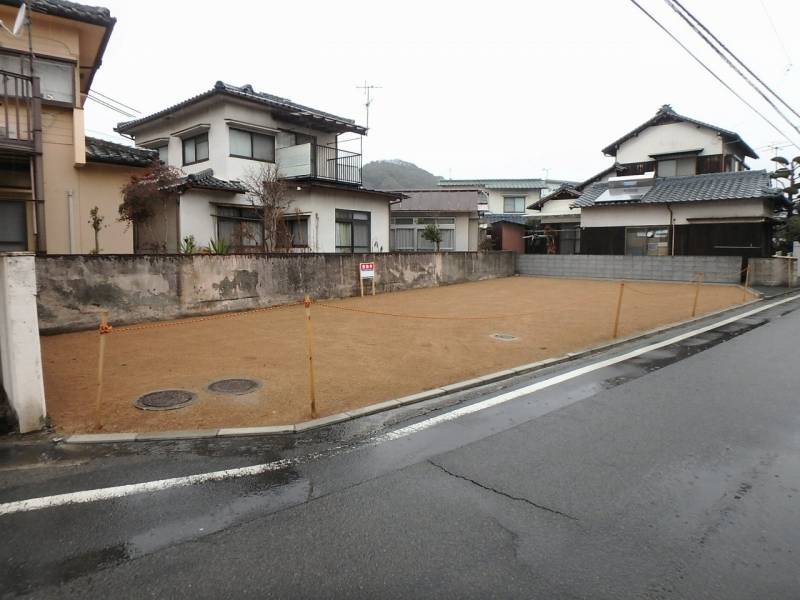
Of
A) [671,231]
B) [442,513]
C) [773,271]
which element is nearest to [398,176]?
[671,231]

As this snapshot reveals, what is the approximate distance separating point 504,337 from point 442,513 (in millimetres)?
6583

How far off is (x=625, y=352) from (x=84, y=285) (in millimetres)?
10571

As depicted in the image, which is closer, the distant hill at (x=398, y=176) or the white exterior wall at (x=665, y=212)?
the white exterior wall at (x=665, y=212)

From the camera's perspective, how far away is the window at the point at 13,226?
12047 mm

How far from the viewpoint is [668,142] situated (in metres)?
28.1

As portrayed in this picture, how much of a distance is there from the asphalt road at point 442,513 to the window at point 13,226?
399 inches

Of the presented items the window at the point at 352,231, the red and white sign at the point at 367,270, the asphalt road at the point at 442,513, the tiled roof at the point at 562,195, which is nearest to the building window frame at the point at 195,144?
the window at the point at 352,231

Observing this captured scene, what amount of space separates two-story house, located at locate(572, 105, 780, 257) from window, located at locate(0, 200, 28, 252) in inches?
986

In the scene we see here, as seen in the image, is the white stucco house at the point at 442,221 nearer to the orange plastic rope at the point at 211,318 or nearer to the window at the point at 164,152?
the window at the point at 164,152

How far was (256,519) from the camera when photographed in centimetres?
329

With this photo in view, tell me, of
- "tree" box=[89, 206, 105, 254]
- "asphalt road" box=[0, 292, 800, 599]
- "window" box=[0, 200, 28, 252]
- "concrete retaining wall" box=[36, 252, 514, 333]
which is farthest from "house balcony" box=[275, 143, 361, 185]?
"asphalt road" box=[0, 292, 800, 599]

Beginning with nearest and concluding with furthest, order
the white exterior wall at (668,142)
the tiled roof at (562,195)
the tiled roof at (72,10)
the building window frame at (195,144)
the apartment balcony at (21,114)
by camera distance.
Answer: the apartment balcony at (21,114)
the tiled roof at (72,10)
the building window frame at (195,144)
the white exterior wall at (668,142)
the tiled roof at (562,195)

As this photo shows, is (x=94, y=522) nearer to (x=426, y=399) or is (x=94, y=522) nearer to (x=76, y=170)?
(x=426, y=399)

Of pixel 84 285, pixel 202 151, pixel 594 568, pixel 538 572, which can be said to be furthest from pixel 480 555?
pixel 202 151
